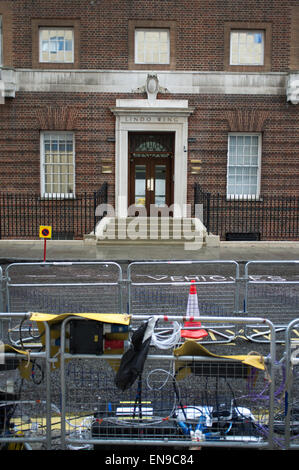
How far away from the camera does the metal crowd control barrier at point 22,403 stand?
4.08m

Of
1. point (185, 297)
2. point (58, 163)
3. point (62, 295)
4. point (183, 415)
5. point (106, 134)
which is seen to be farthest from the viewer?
point (58, 163)

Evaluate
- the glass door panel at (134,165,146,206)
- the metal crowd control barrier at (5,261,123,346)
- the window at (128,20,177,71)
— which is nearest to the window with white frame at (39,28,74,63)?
the window at (128,20,177,71)

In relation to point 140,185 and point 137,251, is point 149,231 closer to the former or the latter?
point 137,251

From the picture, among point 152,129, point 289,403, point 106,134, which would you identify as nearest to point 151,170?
point 152,129

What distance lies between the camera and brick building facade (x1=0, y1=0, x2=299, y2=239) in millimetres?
19797

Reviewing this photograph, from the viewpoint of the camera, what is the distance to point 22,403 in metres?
4.35

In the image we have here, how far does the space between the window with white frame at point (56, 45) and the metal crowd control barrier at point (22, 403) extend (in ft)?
58.8

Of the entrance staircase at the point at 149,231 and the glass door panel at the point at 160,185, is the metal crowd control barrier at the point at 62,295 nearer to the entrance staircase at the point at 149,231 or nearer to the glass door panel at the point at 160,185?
the entrance staircase at the point at 149,231

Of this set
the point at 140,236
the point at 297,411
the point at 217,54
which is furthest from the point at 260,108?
the point at 297,411

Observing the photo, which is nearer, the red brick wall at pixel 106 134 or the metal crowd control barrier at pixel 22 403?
the metal crowd control barrier at pixel 22 403

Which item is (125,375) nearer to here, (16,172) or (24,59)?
(16,172)

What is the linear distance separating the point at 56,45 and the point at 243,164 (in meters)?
9.36

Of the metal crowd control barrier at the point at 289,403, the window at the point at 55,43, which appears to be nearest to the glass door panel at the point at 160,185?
the window at the point at 55,43

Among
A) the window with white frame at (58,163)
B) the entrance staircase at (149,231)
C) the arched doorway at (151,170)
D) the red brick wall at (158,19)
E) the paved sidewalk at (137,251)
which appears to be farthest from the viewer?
the arched doorway at (151,170)
